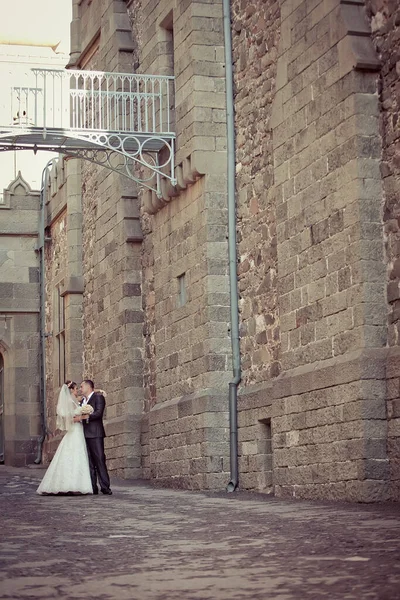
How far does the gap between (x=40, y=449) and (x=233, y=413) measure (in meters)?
13.2

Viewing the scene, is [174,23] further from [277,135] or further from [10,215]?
[10,215]

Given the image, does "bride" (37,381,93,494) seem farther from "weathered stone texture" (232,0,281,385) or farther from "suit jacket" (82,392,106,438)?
"weathered stone texture" (232,0,281,385)

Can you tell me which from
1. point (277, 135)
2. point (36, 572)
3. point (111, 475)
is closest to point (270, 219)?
point (277, 135)

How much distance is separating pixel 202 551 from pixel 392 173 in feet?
17.7

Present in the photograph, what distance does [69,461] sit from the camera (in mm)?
15945

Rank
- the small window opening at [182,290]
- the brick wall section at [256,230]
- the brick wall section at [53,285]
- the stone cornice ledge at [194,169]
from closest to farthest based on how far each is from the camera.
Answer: the brick wall section at [256,230], the stone cornice ledge at [194,169], the small window opening at [182,290], the brick wall section at [53,285]

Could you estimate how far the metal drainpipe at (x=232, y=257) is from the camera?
1584cm

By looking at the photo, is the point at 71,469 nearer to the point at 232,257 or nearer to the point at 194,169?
the point at 232,257

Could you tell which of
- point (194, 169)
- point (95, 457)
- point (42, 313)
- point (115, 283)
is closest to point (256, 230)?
point (194, 169)

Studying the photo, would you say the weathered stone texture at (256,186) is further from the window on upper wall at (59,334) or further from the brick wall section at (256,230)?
the window on upper wall at (59,334)

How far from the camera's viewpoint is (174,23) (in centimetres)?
1794

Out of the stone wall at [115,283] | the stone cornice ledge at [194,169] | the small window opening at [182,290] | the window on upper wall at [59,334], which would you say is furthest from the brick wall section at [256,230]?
the window on upper wall at [59,334]

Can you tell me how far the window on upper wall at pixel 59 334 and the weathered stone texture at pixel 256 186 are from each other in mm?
10627

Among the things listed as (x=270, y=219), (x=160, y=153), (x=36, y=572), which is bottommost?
(x=36, y=572)
